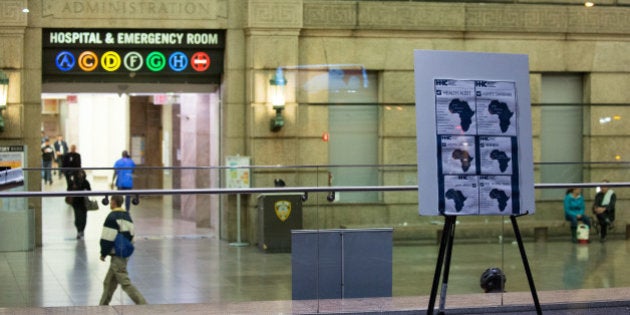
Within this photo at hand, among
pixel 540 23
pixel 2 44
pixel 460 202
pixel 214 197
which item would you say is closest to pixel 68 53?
pixel 2 44

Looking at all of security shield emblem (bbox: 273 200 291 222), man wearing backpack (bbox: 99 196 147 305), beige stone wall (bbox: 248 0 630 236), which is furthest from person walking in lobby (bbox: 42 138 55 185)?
security shield emblem (bbox: 273 200 291 222)

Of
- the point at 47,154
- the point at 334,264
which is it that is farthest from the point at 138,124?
the point at 334,264

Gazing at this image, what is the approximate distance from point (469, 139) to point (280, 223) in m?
3.39

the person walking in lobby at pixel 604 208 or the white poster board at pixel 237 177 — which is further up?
the white poster board at pixel 237 177

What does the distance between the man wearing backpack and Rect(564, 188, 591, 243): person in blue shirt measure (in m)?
5.57

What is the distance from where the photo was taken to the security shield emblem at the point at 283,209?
9.34 metres

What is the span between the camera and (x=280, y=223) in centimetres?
980

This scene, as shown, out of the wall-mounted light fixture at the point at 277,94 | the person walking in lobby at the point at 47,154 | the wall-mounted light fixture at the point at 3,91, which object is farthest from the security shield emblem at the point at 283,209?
the person walking in lobby at the point at 47,154

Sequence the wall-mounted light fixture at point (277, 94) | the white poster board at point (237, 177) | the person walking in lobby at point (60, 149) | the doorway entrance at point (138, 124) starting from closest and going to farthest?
1. the white poster board at point (237, 177)
2. the wall-mounted light fixture at point (277, 94)
3. the doorway entrance at point (138, 124)
4. the person walking in lobby at point (60, 149)

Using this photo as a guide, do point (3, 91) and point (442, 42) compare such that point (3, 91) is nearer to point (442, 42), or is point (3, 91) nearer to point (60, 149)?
point (60, 149)

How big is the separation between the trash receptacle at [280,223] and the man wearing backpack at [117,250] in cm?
138

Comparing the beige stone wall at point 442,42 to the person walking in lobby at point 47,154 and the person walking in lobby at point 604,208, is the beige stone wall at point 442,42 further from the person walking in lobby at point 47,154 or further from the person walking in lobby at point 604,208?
the person walking in lobby at point 604,208

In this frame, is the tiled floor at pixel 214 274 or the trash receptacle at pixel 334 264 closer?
the tiled floor at pixel 214 274

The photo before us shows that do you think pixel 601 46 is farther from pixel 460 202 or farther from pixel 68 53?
pixel 460 202
